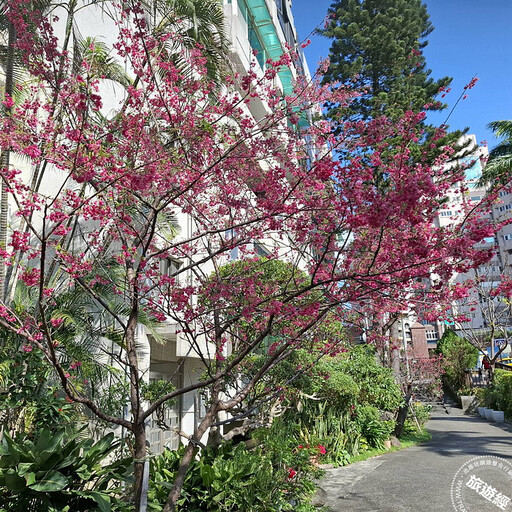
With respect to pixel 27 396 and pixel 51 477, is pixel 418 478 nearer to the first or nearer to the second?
pixel 51 477

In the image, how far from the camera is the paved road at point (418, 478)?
20.8 feet

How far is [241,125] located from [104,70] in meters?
3.43

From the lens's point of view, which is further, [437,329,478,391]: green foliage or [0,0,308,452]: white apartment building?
[437,329,478,391]: green foliage

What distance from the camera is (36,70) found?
15.9ft

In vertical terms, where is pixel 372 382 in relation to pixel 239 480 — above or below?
above

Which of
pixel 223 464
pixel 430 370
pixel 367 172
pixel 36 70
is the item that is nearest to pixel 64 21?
pixel 36 70

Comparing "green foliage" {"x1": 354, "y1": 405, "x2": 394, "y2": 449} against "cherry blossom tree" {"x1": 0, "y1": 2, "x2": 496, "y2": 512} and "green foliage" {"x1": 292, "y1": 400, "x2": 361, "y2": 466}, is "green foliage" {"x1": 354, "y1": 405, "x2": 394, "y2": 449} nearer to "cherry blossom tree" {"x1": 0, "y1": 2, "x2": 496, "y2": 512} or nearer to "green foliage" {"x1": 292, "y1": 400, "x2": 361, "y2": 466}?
"green foliage" {"x1": 292, "y1": 400, "x2": 361, "y2": 466}

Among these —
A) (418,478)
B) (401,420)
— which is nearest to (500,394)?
(401,420)

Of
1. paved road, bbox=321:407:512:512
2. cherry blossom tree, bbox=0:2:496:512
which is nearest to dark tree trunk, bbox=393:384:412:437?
paved road, bbox=321:407:512:512

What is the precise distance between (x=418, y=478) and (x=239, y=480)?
417 cm

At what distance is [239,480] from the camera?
5207mm

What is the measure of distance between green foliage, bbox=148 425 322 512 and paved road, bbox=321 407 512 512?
92 cm

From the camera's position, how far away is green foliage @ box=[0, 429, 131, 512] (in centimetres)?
376

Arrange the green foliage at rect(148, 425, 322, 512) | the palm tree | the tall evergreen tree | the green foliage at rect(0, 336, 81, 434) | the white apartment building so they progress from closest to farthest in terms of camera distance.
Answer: the green foliage at rect(148, 425, 322, 512) < the green foliage at rect(0, 336, 81, 434) < the white apartment building < the palm tree < the tall evergreen tree
